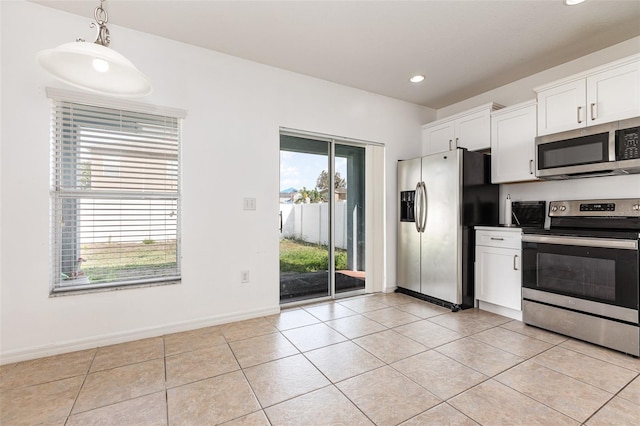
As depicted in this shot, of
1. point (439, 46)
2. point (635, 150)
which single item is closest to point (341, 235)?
point (439, 46)

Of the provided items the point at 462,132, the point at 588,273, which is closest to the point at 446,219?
the point at 462,132

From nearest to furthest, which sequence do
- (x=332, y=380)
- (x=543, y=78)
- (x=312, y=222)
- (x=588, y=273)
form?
(x=332, y=380)
(x=588, y=273)
(x=543, y=78)
(x=312, y=222)

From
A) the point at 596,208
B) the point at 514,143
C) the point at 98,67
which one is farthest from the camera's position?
the point at 514,143

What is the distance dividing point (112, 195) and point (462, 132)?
3872 millimetres

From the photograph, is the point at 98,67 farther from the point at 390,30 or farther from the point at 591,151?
the point at 591,151

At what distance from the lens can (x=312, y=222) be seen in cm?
376

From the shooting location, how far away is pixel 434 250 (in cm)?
361

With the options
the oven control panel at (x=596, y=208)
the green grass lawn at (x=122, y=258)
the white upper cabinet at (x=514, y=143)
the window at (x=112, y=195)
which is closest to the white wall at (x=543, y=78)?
the white upper cabinet at (x=514, y=143)

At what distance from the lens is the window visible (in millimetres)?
2424

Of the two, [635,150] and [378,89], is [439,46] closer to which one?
[378,89]

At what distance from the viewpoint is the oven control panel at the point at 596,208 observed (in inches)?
101

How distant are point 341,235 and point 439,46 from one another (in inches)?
91.6

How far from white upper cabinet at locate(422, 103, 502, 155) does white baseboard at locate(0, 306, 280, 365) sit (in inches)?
123

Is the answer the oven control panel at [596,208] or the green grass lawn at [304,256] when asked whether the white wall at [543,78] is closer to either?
the oven control panel at [596,208]
